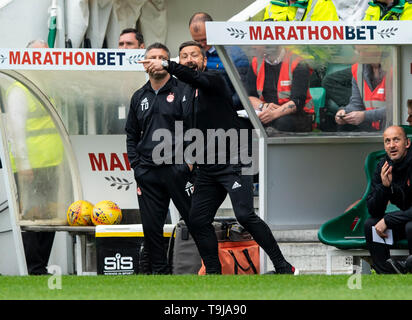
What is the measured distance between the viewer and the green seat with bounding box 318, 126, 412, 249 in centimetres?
1123

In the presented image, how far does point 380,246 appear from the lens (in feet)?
35.4

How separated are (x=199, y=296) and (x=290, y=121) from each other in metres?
3.81

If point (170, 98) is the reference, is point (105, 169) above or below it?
below

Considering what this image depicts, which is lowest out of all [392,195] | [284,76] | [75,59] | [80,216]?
[80,216]

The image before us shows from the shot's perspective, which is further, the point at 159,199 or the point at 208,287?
the point at 159,199

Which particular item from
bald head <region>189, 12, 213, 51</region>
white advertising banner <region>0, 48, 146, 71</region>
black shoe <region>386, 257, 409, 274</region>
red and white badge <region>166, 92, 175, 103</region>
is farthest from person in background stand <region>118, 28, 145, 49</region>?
black shoe <region>386, 257, 409, 274</region>

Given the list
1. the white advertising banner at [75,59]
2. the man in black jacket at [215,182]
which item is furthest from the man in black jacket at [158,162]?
the white advertising banner at [75,59]

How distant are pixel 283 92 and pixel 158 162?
4.53ft

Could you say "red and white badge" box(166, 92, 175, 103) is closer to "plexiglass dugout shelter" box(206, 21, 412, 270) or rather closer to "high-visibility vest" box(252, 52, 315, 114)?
"plexiglass dugout shelter" box(206, 21, 412, 270)

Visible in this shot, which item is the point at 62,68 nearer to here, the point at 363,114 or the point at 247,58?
the point at 247,58

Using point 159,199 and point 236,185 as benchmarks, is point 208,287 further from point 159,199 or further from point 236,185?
point 159,199

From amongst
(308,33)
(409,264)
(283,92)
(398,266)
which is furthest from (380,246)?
(308,33)

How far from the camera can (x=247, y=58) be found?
11180 millimetres
